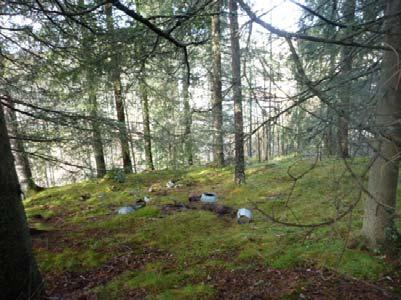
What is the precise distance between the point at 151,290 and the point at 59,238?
87.3 inches

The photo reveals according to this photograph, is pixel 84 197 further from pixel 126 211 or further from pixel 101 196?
pixel 126 211

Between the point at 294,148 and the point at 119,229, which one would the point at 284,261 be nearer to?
the point at 294,148

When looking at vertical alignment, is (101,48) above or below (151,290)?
above

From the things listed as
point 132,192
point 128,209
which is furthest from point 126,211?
point 132,192

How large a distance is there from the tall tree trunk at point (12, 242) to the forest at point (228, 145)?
0.01m

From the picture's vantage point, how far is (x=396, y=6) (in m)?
2.36

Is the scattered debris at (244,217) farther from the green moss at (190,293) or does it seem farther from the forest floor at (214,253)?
the green moss at (190,293)

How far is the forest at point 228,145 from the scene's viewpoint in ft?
5.98

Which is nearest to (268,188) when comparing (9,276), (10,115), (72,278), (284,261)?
(284,261)

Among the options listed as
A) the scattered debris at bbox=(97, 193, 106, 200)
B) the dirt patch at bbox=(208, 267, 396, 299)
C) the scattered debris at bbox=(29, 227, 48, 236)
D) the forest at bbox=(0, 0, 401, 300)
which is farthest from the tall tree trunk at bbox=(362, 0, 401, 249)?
the scattered debris at bbox=(97, 193, 106, 200)

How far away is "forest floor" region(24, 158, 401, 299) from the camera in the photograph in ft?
8.63

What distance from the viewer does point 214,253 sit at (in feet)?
11.6

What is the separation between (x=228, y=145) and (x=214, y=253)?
73.3 inches

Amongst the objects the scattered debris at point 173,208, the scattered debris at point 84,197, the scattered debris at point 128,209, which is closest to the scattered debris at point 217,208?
the scattered debris at point 173,208
